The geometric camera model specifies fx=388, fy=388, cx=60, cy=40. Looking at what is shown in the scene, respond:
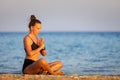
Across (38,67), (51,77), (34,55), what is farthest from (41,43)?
(51,77)

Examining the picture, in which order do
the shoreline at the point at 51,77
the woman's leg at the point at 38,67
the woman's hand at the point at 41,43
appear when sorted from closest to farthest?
the shoreline at the point at 51,77 → the woman's leg at the point at 38,67 → the woman's hand at the point at 41,43

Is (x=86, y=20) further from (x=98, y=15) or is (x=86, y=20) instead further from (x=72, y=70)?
(x=72, y=70)

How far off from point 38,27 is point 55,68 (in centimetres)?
46

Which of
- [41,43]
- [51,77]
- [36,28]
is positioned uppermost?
[36,28]

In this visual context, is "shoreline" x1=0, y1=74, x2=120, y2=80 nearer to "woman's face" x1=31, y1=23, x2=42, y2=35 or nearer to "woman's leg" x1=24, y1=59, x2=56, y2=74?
"woman's leg" x1=24, y1=59, x2=56, y2=74

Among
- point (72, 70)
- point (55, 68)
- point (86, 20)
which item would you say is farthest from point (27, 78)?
point (86, 20)

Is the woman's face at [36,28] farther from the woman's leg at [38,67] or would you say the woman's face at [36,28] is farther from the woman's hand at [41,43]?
the woman's leg at [38,67]

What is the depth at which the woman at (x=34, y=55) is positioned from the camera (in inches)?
152

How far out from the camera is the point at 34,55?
4047 mm

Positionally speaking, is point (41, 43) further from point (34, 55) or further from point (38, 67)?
point (38, 67)

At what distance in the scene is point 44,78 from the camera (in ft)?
11.6

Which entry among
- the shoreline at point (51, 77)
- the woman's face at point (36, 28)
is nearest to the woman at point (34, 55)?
the woman's face at point (36, 28)

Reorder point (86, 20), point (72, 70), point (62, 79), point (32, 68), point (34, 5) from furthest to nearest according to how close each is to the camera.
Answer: point (86, 20)
point (34, 5)
point (72, 70)
point (32, 68)
point (62, 79)

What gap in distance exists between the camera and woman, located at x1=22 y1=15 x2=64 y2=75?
3867mm
